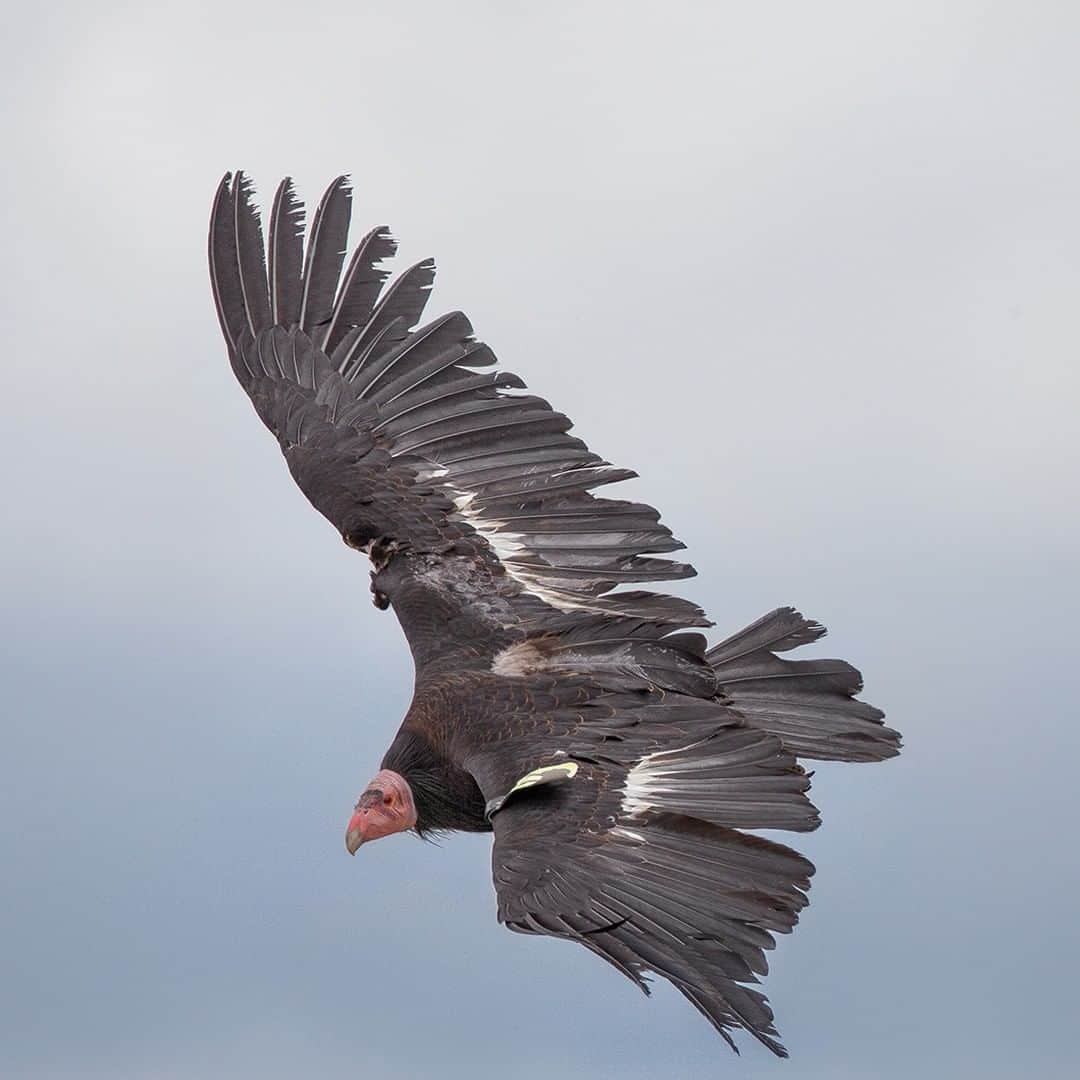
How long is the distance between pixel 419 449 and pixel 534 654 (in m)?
2.03

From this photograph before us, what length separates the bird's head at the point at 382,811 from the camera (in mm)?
14797

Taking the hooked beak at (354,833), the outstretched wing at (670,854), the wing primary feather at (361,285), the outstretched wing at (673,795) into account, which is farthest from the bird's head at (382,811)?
the wing primary feather at (361,285)

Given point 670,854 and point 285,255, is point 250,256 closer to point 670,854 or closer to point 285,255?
point 285,255

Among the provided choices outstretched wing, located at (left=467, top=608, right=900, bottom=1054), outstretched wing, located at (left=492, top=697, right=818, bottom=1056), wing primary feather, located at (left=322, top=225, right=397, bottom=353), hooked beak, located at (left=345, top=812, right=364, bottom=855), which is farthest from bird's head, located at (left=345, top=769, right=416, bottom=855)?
wing primary feather, located at (left=322, top=225, right=397, bottom=353)

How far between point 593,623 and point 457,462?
187 cm

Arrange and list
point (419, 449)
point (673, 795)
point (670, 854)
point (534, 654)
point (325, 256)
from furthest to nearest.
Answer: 1. point (325, 256)
2. point (419, 449)
3. point (534, 654)
4. point (673, 795)
5. point (670, 854)

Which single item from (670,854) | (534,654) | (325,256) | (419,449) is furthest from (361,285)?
(670,854)

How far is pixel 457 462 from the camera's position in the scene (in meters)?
15.8

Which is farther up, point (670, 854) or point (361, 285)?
point (361, 285)

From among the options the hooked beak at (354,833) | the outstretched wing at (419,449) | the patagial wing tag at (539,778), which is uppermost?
the outstretched wing at (419,449)

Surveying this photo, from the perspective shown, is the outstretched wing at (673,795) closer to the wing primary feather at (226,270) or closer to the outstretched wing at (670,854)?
the outstretched wing at (670,854)

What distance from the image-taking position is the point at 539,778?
13062 mm

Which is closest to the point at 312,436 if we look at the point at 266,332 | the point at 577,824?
the point at 266,332

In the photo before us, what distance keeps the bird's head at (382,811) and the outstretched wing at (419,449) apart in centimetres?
88
